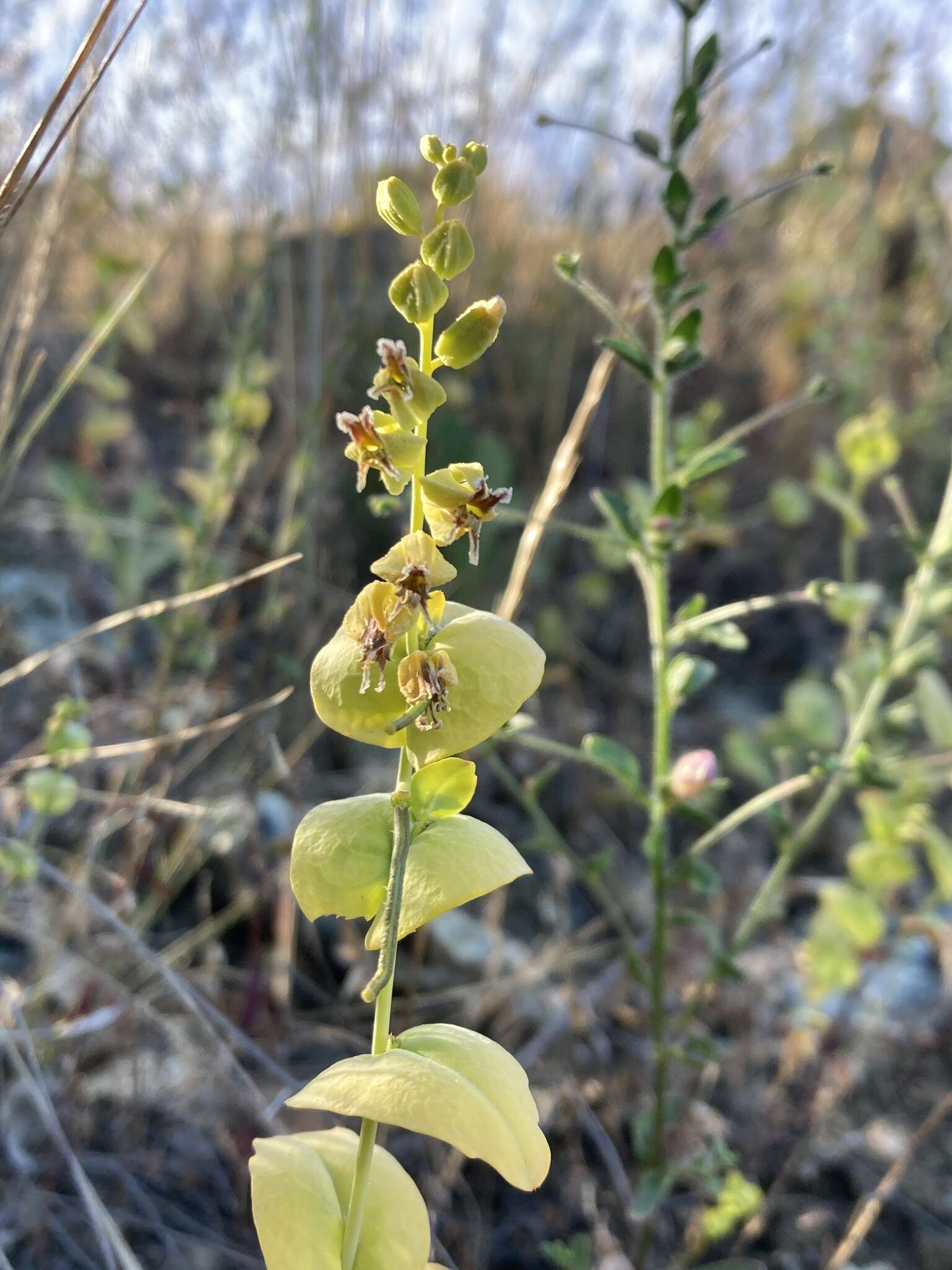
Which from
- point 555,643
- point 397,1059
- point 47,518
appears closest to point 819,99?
point 555,643

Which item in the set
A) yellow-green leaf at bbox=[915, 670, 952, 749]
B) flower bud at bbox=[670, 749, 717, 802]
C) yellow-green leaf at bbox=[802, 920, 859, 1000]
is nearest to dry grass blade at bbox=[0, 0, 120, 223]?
flower bud at bbox=[670, 749, 717, 802]

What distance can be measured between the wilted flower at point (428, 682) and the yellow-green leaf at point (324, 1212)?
0.17m

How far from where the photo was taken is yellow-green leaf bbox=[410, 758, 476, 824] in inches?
14.6

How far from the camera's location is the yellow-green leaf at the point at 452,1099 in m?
0.29

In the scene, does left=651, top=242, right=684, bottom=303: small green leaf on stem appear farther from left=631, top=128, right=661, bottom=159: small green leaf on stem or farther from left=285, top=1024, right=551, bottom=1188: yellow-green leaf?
left=285, top=1024, right=551, bottom=1188: yellow-green leaf

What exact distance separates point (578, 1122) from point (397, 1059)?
0.67 meters

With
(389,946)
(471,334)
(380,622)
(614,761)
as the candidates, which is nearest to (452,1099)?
(389,946)

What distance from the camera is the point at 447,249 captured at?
1.16 ft

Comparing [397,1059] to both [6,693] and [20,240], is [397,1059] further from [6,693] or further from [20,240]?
[20,240]

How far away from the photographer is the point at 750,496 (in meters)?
1.96

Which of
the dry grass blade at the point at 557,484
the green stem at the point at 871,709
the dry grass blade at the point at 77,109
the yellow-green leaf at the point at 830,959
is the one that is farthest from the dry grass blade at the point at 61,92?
the yellow-green leaf at the point at 830,959

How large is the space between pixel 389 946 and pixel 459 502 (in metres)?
0.15

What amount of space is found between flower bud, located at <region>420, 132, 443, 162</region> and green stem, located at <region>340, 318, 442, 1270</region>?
0.25 feet

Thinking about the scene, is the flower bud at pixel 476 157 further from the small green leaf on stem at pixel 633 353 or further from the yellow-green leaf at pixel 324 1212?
the yellow-green leaf at pixel 324 1212
